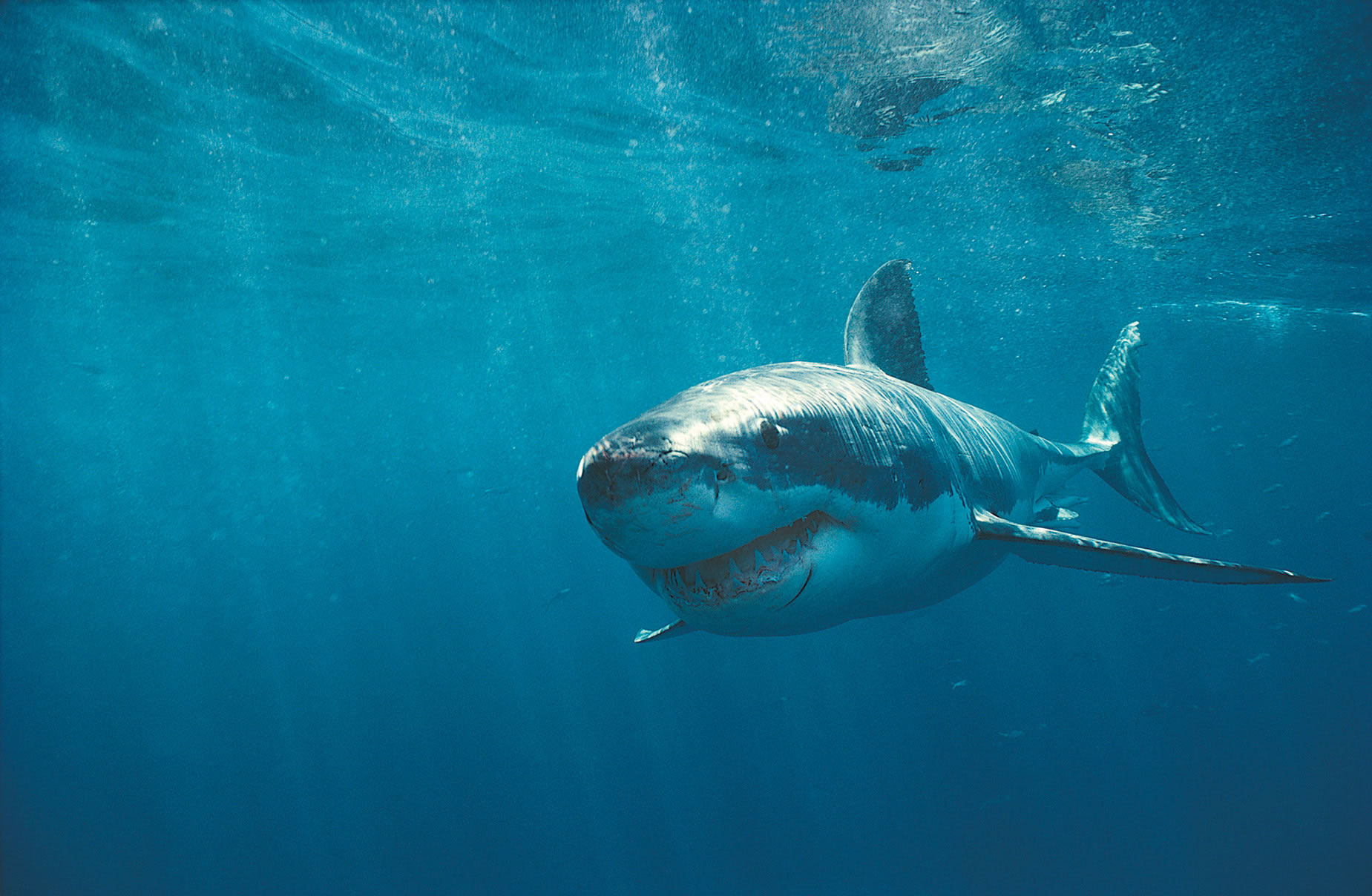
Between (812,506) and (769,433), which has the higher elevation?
(769,433)

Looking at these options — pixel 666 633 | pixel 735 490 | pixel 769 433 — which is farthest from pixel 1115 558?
pixel 666 633

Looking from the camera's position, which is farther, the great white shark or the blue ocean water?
the blue ocean water

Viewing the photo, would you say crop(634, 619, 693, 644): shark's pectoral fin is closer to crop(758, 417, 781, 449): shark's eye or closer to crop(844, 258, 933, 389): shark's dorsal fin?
crop(844, 258, 933, 389): shark's dorsal fin

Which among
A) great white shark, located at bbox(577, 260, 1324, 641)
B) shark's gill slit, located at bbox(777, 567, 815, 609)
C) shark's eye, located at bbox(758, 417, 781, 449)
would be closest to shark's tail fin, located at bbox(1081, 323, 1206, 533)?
great white shark, located at bbox(577, 260, 1324, 641)

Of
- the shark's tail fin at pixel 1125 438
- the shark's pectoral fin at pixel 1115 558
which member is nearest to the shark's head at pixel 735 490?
the shark's pectoral fin at pixel 1115 558

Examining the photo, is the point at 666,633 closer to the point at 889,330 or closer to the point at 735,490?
the point at 889,330

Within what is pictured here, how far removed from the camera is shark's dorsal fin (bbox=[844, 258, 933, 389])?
4.51 metres

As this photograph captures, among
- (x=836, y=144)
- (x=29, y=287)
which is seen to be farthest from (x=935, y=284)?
(x=29, y=287)

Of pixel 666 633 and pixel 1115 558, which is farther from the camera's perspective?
pixel 666 633

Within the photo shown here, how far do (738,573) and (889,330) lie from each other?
3.27m

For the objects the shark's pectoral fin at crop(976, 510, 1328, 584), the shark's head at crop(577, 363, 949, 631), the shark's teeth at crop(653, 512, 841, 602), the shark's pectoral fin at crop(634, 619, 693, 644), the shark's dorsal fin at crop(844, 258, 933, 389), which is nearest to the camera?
the shark's head at crop(577, 363, 949, 631)

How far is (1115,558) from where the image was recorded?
8.76 feet

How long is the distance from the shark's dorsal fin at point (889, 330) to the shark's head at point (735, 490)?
88.6 inches

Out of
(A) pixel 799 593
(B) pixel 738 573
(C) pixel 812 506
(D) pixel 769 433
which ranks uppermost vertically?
(D) pixel 769 433
